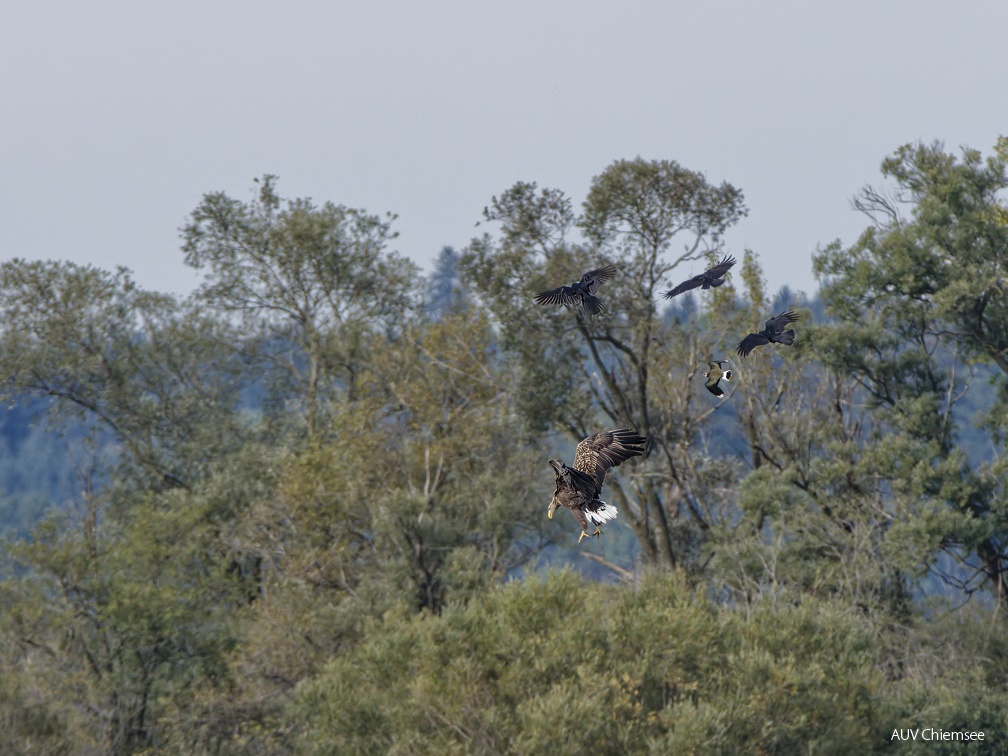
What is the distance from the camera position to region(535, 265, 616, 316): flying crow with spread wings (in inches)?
409

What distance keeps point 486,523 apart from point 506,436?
2.67 meters

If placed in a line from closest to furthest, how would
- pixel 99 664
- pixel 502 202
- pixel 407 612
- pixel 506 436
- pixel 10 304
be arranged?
1. pixel 99 664
2. pixel 407 612
3. pixel 502 202
4. pixel 506 436
5. pixel 10 304

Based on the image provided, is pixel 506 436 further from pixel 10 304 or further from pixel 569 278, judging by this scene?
pixel 10 304

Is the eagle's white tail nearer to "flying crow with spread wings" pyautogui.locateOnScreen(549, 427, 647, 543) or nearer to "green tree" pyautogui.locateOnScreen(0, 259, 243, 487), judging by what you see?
"flying crow with spread wings" pyautogui.locateOnScreen(549, 427, 647, 543)

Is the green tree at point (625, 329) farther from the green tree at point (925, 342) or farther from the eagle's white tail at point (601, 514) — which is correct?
the eagle's white tail at point (601, 514)

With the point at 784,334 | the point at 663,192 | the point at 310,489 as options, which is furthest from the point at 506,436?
the point at 784,334

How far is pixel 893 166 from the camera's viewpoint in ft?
90.8

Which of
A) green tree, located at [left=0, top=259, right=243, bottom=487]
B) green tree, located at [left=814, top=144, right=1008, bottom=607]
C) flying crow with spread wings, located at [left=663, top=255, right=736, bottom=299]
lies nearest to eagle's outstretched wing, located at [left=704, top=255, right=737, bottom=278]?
flying crow with spread wings, located at [left=663, top=255, right=736, bottom=299]

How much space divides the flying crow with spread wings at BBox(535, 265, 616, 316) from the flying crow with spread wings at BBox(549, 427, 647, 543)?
1505 mm

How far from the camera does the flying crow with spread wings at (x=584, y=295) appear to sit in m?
10.4

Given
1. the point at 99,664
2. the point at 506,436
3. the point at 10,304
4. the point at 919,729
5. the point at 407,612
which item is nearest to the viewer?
the point at 919,729

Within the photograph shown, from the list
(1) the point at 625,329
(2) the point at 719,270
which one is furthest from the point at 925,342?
(2) the point at 719,270

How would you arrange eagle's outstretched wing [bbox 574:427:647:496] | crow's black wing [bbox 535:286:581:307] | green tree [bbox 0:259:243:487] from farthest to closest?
1. green tree [bbox 0:259:243:487]
2. crow's black wing [bbox 535:286:581:307]
3. eagle's outstretched wing [bbox 574:427:647:496]

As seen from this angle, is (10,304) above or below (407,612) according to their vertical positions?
above
